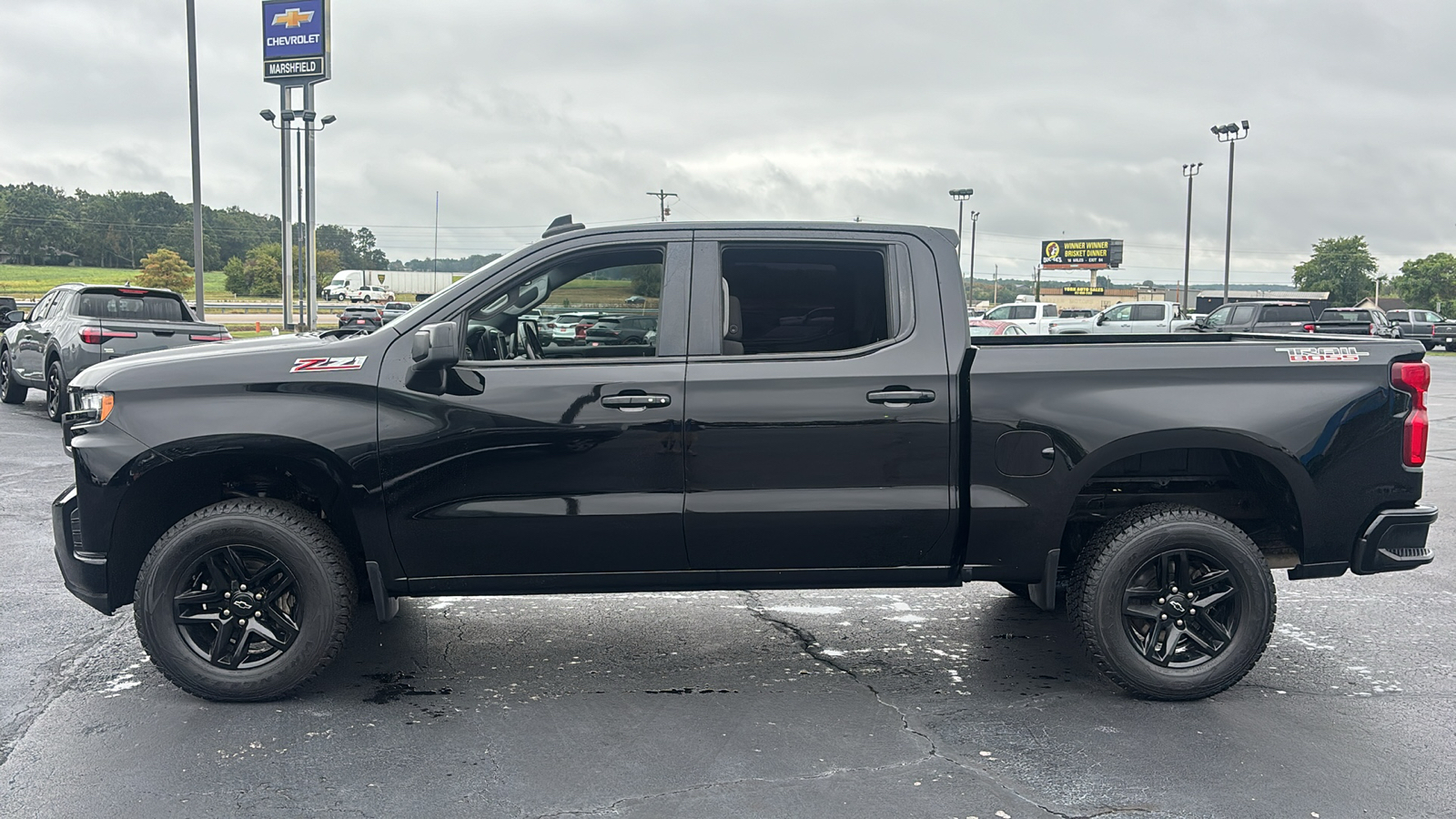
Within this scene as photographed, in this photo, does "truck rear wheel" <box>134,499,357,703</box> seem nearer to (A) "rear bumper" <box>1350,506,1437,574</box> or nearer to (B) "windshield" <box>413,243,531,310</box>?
(B) "windshield" <box>413,243,531,310</box>

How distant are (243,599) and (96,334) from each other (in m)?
10.7

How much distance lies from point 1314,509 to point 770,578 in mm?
2289

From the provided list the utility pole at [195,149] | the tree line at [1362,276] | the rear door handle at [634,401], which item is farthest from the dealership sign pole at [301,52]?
the tree line at [1362,276]

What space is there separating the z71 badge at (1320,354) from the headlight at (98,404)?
4719mm

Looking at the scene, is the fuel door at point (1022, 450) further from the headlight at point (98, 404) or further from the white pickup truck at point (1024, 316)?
the white pickup truck at point (1024, 316)

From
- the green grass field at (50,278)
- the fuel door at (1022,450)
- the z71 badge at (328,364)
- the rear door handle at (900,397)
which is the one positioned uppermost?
the green grass field at (50,278)

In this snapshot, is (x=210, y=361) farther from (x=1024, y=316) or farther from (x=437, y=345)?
(x=1024, y=316)

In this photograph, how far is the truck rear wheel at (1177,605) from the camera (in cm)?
464

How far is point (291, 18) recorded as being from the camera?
4519 cm

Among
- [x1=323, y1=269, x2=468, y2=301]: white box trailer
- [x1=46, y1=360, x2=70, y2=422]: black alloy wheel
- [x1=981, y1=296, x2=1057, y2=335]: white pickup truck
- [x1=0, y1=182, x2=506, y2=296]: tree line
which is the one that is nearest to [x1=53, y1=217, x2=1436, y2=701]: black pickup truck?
[x1=46, y1=360, x2=70, y2=422]: black alloy wheel

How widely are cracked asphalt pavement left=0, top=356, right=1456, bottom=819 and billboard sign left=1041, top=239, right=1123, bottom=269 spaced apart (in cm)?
10086

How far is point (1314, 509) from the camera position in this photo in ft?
15.5

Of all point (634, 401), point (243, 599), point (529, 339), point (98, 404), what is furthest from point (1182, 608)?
point (98, 404)

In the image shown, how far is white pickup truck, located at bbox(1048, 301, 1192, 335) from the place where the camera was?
1491 inches
